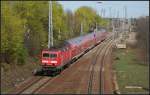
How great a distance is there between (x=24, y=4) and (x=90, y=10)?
238 ft

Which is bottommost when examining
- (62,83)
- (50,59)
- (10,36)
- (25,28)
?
(62,83)

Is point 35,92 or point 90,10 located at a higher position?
point 90,10

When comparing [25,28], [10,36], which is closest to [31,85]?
[10,36]

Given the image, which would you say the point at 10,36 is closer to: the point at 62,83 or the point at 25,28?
the point at 62,83

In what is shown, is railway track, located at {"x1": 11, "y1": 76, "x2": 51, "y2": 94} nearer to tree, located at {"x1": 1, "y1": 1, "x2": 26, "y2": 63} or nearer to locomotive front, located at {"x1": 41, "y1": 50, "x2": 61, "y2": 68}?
locomotive front, located at {"x1": 41, "y1": 50, "x2": 61, "y2": 68}

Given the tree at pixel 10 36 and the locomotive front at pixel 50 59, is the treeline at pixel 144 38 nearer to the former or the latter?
the locomotive front at pixel 50 59

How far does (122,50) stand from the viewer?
6938cm

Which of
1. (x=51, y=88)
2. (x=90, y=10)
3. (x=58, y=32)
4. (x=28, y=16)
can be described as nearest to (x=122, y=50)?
(x=58, y=32)

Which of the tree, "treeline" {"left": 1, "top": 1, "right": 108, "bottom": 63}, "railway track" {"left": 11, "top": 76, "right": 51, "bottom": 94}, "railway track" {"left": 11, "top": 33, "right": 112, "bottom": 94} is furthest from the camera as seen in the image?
"treeline" {"left": 1, "top": 1, "right": 108, "bottom": 63}

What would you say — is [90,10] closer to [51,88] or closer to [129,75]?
[129,75]

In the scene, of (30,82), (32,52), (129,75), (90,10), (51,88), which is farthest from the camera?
(90,10)

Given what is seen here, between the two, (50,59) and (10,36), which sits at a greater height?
(10,36)

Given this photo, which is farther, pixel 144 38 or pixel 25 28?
pixel 25 28

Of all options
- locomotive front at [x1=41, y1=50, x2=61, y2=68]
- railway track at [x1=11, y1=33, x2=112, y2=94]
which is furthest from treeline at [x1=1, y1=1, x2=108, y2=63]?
railway track at [x1=11, y1=33, x2=112, y2=94]
